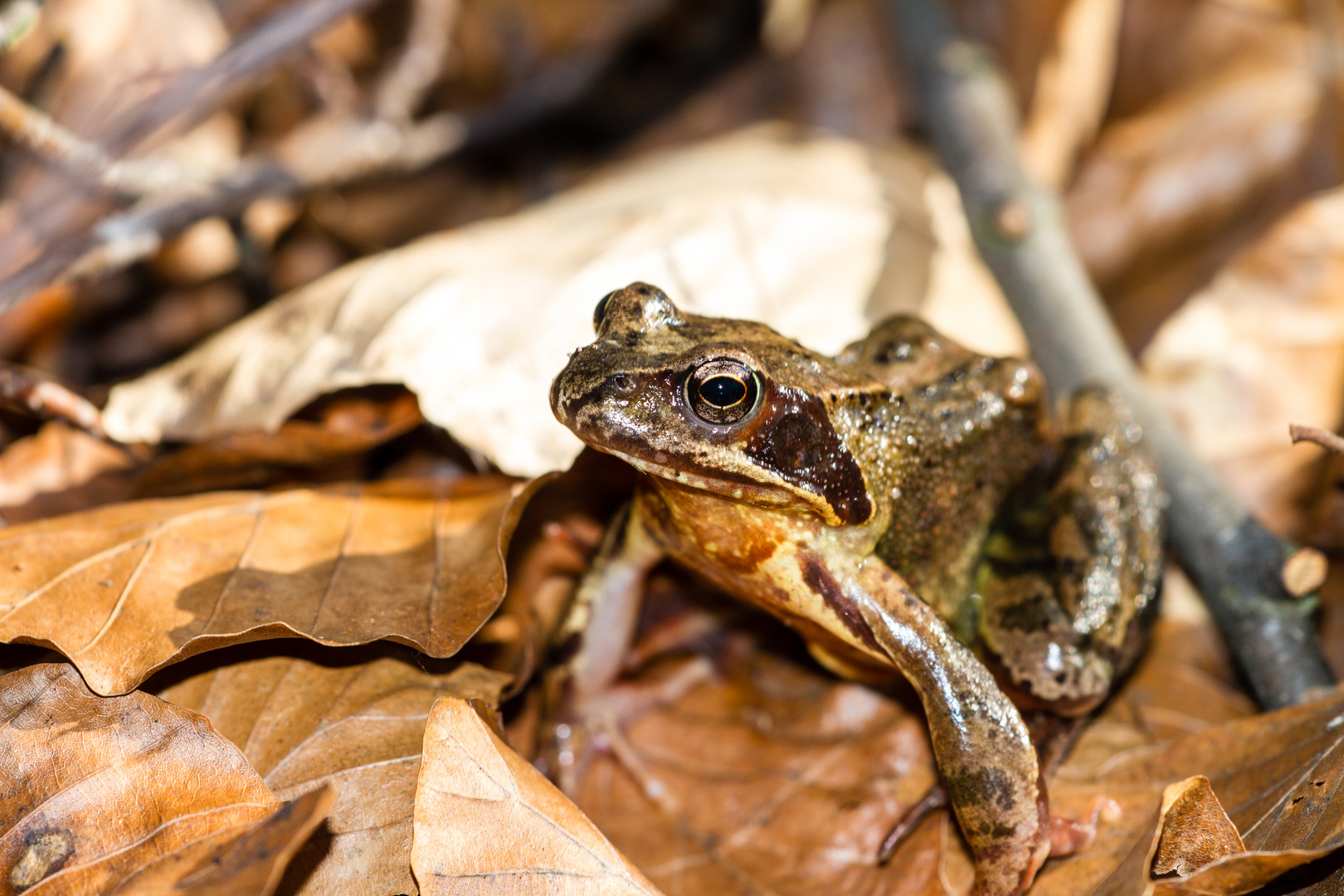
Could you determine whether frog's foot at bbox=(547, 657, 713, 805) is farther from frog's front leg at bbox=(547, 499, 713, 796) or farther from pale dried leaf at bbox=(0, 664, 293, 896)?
pale dried leaf at bbox=(0, 664, 293, 896)

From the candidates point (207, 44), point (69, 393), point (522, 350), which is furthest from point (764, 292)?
point (207, 44)

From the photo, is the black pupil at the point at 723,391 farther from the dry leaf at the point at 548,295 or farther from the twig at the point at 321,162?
the twig at the point at 321,162

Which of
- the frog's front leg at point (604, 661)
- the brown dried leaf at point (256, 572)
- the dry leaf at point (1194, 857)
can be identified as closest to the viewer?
the dry leaf at point (1194, 857)

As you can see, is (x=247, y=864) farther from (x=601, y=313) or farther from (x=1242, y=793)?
(x=1242, y=793)

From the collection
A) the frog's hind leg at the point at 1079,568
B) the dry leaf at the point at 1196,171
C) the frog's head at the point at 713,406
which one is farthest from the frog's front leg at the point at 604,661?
the dry leaf at the point at 1196,171

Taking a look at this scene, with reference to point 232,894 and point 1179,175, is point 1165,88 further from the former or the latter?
point 232,894

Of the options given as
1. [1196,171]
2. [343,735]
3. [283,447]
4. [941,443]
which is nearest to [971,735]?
[941,443]
